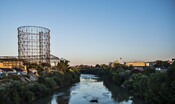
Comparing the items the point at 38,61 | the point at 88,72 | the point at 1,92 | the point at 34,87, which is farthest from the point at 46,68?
the point at 88,72

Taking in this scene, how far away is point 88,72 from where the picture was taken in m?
104

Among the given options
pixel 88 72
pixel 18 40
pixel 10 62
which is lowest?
pixel 88 72

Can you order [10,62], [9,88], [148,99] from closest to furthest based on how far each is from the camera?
[9,88] → [148,99] → [10,62]

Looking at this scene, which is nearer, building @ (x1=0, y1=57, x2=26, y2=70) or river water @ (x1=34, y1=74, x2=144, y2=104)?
river water @ (x1=34, y1=74, x2=144, y2=104)

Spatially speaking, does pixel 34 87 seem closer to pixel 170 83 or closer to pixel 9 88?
pixel 9 88

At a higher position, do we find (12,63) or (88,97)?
(12,63)

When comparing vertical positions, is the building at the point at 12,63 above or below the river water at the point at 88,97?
above

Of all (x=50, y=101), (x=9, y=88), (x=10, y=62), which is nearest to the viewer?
(x=9, y=88)

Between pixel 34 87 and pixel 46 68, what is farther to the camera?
pixel 46 68

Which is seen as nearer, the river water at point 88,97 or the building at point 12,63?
the river water at point 88,97

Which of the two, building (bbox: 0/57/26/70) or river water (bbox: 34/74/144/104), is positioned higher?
building (bbox: 0/57/26/70)

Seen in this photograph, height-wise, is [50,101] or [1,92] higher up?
[1,92]

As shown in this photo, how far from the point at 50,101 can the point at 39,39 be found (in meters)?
22.7

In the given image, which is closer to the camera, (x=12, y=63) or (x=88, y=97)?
(x=88, y=97)
